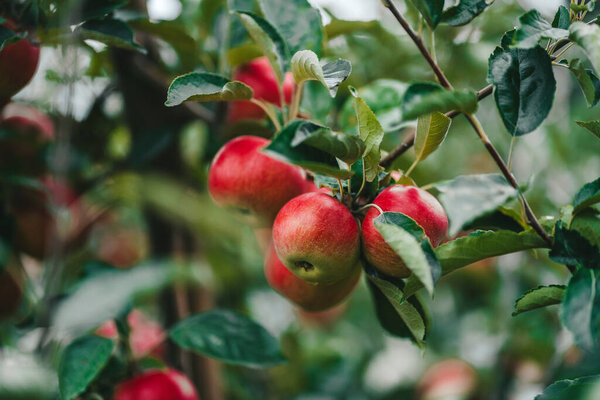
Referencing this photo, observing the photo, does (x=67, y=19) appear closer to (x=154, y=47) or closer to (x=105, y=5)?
(x=105, y=5)

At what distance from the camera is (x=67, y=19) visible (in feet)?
1.93

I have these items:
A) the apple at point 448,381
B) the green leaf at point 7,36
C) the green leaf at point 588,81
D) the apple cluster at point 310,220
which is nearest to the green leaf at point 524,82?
the green leaf at point 588,81

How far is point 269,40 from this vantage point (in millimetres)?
629

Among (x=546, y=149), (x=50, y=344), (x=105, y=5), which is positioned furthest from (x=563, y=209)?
(x=546, y=149)

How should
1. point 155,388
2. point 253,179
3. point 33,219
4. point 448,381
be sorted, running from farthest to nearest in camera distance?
point 448,381 → point 33,219 → point 155,388 → point 253,179

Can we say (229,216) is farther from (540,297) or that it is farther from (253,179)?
(540,297)

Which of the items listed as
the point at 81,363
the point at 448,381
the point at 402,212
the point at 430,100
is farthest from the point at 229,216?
the point at 448,381

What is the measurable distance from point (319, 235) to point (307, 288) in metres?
0.15

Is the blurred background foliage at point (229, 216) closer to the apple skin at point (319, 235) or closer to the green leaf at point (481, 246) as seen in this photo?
the green leaf at point (481, 246)

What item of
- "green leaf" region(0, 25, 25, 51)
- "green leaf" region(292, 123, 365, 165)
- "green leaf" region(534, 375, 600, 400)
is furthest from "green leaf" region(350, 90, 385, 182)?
"green leaf" region(0, 25, 25, 51)

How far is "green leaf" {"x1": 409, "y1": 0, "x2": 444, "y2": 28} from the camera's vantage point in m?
0.49

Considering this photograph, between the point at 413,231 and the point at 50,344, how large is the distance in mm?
577

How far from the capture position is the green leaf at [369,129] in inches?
19.6

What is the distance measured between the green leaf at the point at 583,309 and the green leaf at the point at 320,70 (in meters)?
0.27
